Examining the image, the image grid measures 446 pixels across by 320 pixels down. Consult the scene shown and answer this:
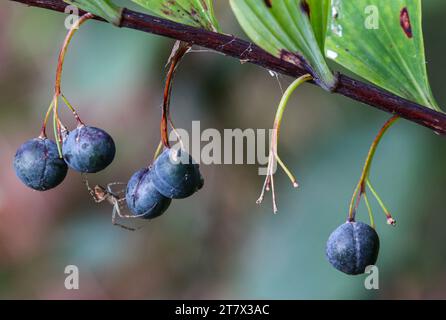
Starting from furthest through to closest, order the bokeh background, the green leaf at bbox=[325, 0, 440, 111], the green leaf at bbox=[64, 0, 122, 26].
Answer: the bokeh background
the green leaf at bbox=[325, 0, 440, 111]
the green leaf at bbox=[64, 0, 122, 26]

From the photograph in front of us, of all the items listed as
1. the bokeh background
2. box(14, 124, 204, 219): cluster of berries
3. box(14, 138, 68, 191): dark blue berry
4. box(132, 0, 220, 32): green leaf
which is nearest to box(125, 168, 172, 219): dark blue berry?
box(14, 124, 204, 219): cluster of berries

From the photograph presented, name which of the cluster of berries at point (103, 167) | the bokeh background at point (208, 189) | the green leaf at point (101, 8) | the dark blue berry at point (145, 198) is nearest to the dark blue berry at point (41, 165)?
the cluster of berries at point (103, 167)

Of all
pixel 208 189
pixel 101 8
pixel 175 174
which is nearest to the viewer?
pixel 101 8

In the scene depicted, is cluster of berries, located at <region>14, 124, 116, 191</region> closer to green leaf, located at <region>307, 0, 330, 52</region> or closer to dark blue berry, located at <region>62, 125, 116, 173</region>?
dark blue berry, located at <region>62, 125, 116, 173</region>

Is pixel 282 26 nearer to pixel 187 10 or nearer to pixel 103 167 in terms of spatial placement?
pixel 187 10

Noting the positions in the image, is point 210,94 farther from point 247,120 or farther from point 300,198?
point 300,198

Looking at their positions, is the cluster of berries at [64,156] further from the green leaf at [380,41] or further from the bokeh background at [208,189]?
the bokeh background at [208,189]

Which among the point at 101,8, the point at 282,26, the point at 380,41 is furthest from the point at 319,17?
the point at 101,8

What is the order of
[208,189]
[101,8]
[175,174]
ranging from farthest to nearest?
[208,189]
[175,174]
[101,8]
